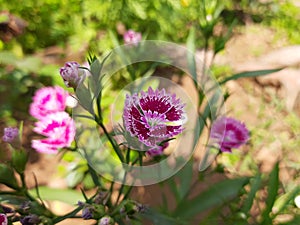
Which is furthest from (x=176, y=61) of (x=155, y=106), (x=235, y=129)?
(x=155, y=106)

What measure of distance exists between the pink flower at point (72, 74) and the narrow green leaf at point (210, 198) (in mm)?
566

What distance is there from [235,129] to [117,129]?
0.48m

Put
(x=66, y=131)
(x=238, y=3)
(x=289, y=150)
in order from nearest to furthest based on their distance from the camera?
(x=66, y=131) → (x=289, y=150) → (x=238, y=3)

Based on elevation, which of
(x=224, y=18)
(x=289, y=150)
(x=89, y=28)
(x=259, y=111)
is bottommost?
(x=289, y=150)

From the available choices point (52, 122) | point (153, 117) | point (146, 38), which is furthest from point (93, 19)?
point (153, 117)

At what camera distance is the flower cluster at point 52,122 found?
0.92m

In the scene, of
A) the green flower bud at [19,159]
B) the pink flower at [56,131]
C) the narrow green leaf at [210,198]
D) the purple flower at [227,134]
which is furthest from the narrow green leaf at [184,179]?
the green flower bud at [19,159]

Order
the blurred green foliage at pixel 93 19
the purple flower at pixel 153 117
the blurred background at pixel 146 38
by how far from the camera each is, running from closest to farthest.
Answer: the purple flower at pixel 153 117, the blurred background at pixel 146 38, the blurred green foliage at pixel 93 19

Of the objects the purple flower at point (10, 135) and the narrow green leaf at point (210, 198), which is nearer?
the purple flower at point (10, 135)

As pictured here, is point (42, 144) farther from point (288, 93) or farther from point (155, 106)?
point (288, 93)

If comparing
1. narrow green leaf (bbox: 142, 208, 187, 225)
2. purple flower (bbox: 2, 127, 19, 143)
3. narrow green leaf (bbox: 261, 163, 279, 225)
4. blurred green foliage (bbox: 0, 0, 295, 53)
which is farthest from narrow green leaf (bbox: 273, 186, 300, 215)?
blurred green foliage (bbox: 0, 0, 295, 53)

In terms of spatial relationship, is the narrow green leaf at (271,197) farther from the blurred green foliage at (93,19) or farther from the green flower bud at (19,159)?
the blurred green foliage at (93,19)

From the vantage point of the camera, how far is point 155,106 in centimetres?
65

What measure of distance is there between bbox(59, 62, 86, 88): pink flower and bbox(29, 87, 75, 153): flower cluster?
0.75 ft
